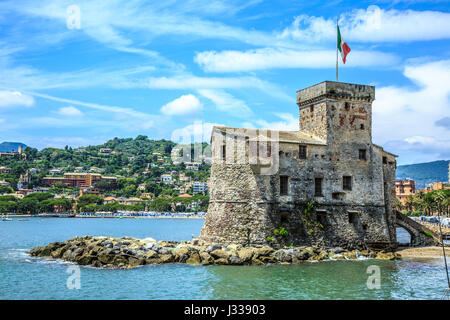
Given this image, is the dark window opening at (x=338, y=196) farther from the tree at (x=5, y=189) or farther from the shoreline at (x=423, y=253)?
the tree at (x=5, y=189)

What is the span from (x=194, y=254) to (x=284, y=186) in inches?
326

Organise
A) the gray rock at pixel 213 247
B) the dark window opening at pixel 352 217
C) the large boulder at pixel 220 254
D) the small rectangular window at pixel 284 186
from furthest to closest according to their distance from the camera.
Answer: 1. the dark window opening at pixel 352 217
2. the small rectangular window at pixel 284 186
3. the gray rock at pixel 213 247
4. the large boulder at pixel 220 254

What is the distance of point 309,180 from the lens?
34781mm

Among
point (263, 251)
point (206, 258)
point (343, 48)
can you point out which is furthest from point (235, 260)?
point (343, 48)

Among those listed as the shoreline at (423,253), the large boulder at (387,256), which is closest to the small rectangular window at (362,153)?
the large boulder at (387,256)

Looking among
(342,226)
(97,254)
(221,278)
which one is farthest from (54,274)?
(342,226)

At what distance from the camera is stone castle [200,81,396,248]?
33312 mm

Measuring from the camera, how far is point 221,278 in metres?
26.5

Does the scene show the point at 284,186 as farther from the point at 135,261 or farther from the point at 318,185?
the point at 135,261

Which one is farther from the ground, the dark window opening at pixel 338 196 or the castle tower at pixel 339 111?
the castle tower at pixel 339 111

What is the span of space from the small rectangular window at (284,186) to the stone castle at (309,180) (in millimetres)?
73

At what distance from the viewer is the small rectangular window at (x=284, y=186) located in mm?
33875

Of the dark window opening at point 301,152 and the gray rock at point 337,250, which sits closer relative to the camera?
the gray rock at point 337,250

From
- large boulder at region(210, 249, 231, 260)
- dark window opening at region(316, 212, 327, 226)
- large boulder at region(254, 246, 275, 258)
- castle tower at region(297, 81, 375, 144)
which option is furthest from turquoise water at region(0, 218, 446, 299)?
castle tower at region(297, 81, 375, 144)
